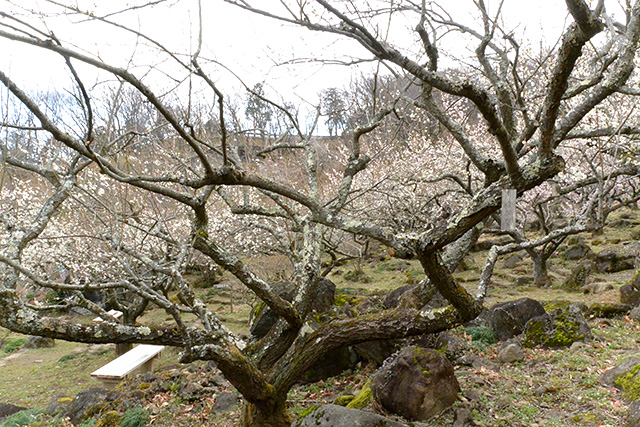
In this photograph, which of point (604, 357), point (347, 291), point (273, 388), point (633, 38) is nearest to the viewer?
point (633, 38)

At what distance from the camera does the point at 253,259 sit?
587 inches

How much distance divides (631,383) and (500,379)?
146 centimetres

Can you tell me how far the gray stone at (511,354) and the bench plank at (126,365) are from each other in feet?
20.7

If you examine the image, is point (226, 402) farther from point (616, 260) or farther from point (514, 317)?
point (616, 260)

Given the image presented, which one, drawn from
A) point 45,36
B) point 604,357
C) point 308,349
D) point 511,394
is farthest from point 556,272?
point 45,36

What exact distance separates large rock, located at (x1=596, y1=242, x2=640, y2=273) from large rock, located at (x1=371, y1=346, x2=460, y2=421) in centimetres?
933

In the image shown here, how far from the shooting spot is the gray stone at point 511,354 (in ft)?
19.7

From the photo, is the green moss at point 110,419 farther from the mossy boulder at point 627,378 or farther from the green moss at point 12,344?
the green moss at point 12,344

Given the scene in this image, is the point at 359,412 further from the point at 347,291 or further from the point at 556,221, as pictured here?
the point at 556,221

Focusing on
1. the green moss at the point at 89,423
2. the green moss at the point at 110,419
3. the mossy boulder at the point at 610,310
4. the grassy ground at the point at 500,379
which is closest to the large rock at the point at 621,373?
the grassy ground at the point at 500,379

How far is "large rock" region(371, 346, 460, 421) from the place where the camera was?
4691 mm

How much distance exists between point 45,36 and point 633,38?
370cm

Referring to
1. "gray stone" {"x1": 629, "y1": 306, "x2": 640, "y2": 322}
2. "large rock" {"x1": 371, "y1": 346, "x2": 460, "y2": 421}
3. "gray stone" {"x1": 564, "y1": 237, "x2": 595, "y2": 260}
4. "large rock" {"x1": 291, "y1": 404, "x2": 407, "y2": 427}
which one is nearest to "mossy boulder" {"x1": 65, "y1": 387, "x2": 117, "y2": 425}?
"large rock" {"x1": 291, "y1": 404, "x2": 407, "y2": 427}

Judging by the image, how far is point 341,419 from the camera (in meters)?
3.65
